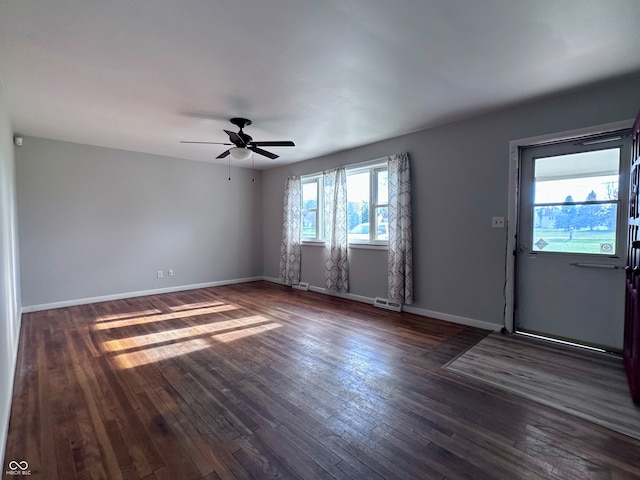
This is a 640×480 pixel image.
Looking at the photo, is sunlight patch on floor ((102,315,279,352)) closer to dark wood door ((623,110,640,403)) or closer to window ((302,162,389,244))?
window ((302,162,389,244))

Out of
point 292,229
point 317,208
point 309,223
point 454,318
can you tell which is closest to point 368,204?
point 317,208

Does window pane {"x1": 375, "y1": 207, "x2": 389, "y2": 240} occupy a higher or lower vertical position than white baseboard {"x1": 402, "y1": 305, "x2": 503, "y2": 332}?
higher

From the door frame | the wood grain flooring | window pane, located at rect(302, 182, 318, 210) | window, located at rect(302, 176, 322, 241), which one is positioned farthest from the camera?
window pane, located at rect(302, 182, 318, 210)

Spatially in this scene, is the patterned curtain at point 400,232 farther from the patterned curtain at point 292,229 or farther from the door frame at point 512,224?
the patterned curtain at point 292,229

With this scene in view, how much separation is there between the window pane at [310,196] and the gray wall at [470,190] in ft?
5.50

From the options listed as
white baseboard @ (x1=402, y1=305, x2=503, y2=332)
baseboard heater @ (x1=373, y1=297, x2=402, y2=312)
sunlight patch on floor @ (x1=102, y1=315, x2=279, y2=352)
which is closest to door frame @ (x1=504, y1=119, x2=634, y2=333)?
white baseboard @ (x1=402, y1=305, x2=503, y2=332)

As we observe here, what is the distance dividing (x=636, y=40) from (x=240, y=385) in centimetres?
387

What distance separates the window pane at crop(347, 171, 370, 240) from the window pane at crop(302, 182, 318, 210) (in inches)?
40.1

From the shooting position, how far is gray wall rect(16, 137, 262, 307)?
14.6 ft

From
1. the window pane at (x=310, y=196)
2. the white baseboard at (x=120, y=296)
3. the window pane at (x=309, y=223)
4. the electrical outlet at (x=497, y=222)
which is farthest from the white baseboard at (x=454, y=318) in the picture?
the white baseboard at (x=120, y=296)

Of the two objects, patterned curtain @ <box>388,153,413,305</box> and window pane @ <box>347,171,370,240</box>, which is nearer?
patterned curtain @ <box>388,153,413,305</box>

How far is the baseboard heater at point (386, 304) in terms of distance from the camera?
4.45 metres

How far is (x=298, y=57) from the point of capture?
238 cm

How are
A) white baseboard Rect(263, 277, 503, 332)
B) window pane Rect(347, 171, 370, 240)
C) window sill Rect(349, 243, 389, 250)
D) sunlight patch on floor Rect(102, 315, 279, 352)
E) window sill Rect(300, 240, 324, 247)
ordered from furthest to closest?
window sill Rect(300, 240, 324, 247) < window pane Rect(347, 171, 370, 240) < window sill Rect(349, 243, 389, 250) < white baseboard Rect(263, 277, 503, 332) < sunlight patch on floor Rect(102, 315, 279, 352)
